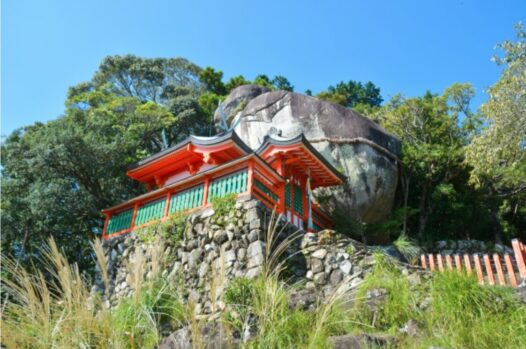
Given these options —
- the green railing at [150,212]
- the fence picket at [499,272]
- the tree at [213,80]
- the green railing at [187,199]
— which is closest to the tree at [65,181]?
the green railing at [150,212]

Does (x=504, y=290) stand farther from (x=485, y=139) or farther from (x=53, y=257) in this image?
(x=485, y=139)

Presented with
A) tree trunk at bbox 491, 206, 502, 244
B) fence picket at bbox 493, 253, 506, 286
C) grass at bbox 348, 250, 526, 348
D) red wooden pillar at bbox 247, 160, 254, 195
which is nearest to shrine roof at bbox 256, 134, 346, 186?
red wooden pillar at bbox 247, 160, 254, 195

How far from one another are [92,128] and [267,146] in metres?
6.51

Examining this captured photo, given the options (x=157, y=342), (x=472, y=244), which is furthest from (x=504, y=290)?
(x=472, y=244)

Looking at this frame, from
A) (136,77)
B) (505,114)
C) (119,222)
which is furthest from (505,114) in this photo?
(136,77)

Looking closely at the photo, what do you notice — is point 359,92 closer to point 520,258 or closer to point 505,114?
point 505,114

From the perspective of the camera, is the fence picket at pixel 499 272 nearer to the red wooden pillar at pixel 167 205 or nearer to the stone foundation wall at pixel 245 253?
the stone foundation wall at pixel 245 253

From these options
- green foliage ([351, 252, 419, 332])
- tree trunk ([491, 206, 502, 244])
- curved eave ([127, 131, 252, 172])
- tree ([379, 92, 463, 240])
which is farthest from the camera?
tree ([379, 92, 463, 240])

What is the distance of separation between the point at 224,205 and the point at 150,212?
8.37 feet

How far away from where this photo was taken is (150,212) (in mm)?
9859

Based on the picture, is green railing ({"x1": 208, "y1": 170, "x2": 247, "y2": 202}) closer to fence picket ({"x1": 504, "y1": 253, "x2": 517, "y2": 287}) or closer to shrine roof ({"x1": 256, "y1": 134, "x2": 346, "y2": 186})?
shrine roof ({"x1": 256, "y1": 134, "x2": 346, "y2": 186})

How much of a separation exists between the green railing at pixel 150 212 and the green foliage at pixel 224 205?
1891 mm

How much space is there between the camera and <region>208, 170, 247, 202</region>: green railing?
8.55 metres

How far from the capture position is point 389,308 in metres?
4.73
